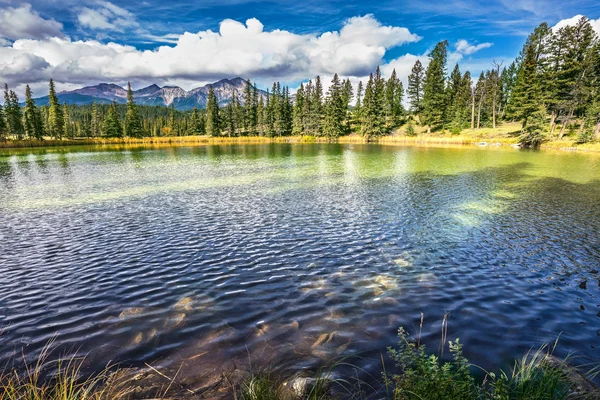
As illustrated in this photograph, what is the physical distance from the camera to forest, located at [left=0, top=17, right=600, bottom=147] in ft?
213

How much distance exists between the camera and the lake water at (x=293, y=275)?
7359 mm

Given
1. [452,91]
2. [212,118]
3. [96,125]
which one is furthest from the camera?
[96,125]

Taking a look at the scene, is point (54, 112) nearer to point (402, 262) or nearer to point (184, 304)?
point (184, 304)

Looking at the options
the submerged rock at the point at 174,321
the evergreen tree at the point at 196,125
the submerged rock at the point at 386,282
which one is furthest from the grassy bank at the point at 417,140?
the submerged rock at the point at 174,321

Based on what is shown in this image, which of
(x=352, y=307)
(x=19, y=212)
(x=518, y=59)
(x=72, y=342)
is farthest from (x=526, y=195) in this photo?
(x=518, y=59)

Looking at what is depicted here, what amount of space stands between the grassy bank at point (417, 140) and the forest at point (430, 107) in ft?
8.09

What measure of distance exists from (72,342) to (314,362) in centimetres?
575

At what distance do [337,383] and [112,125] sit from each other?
12773 cm

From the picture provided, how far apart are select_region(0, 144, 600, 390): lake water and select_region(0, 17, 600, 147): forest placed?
58.9m

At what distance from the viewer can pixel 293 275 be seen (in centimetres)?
1095

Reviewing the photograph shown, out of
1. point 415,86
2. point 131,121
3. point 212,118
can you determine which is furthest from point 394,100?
point 131,121

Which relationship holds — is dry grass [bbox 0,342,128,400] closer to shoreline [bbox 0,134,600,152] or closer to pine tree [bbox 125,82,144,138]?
shoreline [bbox 0,134,600,152]

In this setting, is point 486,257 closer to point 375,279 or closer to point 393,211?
point 375,279

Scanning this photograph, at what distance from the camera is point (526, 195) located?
76.1ft
